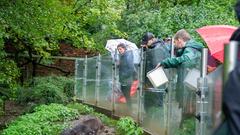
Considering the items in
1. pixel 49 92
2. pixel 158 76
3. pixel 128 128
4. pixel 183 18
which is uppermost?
pixel 183 18

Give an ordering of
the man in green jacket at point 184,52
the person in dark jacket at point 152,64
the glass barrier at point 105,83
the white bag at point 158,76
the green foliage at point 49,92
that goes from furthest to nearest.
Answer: the green foliage at point 49,92 → the glass barrier at point 105,83 → the person in dark jacket at point 152,64 → the white bag at point 158,76 → the man in green jacket at point 184,52

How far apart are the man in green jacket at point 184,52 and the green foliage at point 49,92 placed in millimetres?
9093

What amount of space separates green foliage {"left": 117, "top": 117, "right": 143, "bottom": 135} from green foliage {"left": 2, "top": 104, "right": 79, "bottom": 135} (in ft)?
4.94

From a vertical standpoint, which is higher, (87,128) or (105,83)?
(105,83)

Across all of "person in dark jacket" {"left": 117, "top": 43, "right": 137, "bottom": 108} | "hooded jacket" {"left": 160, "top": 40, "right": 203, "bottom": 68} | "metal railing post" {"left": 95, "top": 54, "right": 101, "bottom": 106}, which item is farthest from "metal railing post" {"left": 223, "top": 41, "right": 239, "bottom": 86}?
"metal railing post" {"left": 95, "top": 54, "right": 101, "bottom": 106}

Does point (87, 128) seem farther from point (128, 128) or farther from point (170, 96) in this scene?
point (170, 96)

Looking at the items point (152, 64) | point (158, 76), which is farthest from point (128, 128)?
point (158, 76)

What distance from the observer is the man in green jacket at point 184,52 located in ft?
20.0

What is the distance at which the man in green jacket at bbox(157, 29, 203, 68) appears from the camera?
20.0 ft

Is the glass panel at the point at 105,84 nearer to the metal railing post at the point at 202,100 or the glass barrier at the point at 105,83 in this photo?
the glass barrier at the point at 105,83

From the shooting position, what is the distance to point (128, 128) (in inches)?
340

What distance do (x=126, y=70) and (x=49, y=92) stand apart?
20.5 feet

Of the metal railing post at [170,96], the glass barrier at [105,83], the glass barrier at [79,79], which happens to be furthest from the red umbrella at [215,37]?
the glass barrier at [79,79]

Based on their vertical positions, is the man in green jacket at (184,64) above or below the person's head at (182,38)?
below
